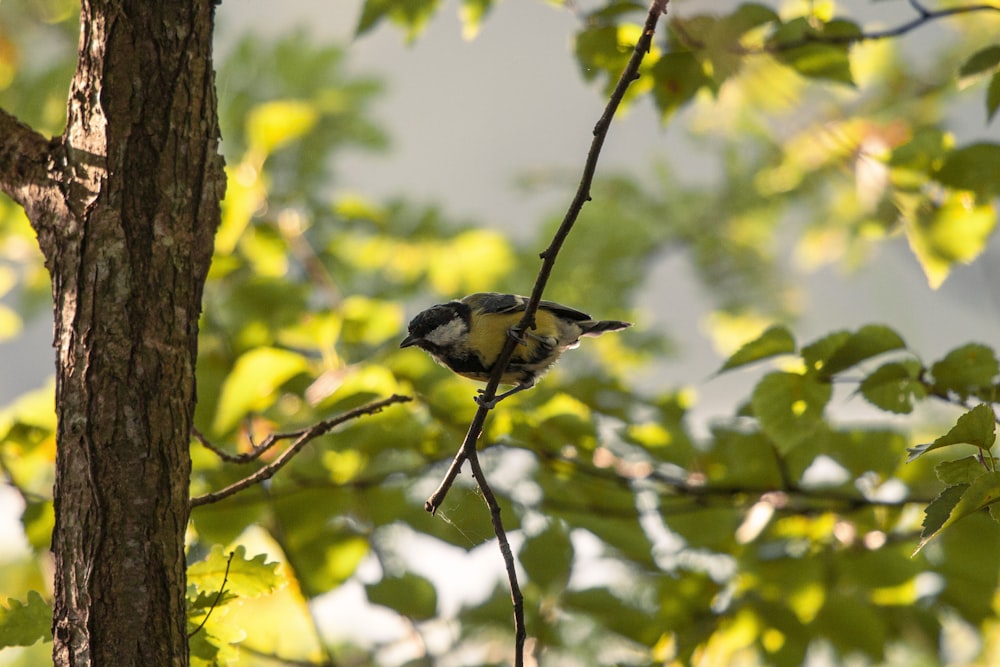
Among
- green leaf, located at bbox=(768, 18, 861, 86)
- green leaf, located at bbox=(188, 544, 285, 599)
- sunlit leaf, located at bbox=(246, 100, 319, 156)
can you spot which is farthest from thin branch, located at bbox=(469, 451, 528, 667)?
sunlit leaf, located at bbox=(246, 100, 319, 156)

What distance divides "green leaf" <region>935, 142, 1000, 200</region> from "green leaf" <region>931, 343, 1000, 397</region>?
53 cm

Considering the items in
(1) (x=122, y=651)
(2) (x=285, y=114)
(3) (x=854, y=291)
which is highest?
(3) (x=854, y=291)

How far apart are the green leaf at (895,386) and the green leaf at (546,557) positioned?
95cm

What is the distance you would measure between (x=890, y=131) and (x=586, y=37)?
269cm

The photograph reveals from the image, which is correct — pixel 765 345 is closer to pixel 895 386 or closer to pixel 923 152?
pixel 895 386

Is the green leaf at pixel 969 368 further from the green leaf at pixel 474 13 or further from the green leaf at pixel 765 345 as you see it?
the green leaf at pixel 474 13

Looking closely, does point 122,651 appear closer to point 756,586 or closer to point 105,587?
point 105,587

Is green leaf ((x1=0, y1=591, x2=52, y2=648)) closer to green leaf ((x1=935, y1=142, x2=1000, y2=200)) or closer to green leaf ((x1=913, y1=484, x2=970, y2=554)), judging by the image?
green leaf ((x1=913, y1=484, x2=970, y2=554))

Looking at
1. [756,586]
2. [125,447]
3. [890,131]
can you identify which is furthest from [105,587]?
[890,131]

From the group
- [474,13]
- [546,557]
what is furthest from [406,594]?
[474,13]

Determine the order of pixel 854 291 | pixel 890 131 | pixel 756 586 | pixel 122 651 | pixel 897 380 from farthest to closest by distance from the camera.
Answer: pixel 854 291, pixel 890 131, pixel 756 586, pixel 897 380, pixel 122 651

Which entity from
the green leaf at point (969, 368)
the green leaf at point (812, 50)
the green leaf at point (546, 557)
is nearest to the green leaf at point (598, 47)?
the green leaf at point (812, 50)

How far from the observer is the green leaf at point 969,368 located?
2.03 meters

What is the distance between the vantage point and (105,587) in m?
1.42
